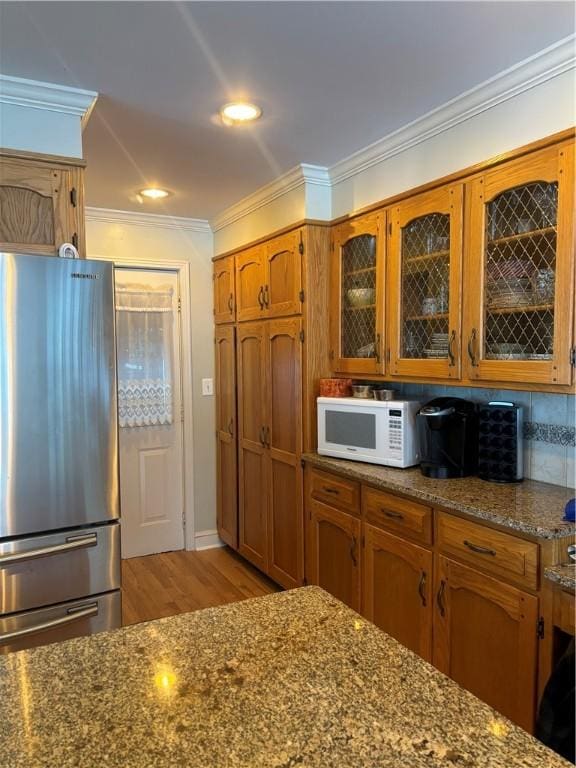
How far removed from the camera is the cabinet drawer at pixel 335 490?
262 centimetres

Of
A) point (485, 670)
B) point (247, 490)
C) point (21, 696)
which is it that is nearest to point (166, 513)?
point (247, 490)

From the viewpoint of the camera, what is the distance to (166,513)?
4188 millimetres

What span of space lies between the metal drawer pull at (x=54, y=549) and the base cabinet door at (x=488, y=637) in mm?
1297

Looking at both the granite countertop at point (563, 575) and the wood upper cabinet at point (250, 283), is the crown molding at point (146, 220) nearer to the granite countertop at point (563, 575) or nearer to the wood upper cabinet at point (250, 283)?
the wood upper cabinet at point (250, 283)

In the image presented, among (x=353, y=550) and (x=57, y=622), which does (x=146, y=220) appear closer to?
(x=353, y=550)

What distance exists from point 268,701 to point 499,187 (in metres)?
1.90

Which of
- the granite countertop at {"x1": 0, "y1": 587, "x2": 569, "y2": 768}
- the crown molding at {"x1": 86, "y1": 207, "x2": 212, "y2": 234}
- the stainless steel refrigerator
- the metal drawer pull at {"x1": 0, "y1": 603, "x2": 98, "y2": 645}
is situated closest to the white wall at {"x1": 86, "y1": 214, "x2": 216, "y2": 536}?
the crown molding at {"x1": 86, "y1": 207, "x2": 212, "y2": 234}

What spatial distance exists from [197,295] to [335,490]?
6.73 feet

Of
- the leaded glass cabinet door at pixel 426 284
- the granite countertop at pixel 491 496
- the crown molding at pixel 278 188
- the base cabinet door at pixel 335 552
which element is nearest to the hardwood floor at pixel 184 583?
the base cabinet door at pixel 335 552

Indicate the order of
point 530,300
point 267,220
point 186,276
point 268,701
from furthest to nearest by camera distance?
point 186,276 < point 267,220 < point 530,300 < point 268,701

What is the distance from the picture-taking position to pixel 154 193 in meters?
3.40

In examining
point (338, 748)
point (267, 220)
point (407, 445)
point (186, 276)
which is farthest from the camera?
point (186, 276)

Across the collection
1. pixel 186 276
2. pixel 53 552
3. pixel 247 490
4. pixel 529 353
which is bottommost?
pixel 247 490

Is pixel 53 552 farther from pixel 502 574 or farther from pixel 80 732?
pixel 502 574
